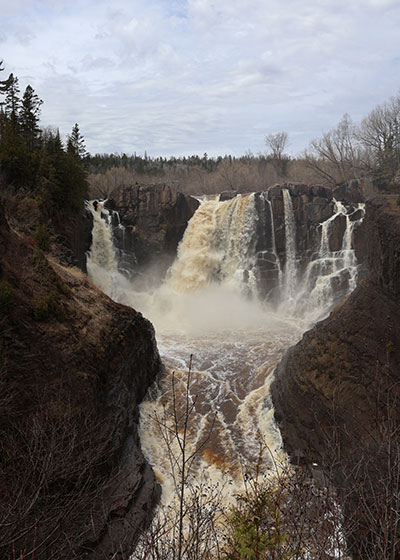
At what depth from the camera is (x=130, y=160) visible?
85500mm

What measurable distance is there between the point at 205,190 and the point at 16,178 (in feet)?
118

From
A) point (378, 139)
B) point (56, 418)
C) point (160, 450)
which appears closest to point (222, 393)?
point (160, 450)

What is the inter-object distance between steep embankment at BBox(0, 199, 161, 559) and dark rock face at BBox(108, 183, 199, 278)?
15205 millimetres

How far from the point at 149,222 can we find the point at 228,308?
1029 cm

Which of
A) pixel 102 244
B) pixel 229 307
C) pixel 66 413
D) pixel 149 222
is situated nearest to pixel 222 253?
pixel 229 307

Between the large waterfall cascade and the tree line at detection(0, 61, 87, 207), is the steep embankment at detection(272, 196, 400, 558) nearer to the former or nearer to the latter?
the large waterfall cascade

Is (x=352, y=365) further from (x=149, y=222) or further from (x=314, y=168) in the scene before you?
(x=314, y=168)

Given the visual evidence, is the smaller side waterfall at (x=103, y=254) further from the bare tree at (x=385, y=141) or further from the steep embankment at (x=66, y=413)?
the bare tree at (x=385, y=141)

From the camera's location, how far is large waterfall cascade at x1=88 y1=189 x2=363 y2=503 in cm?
1270

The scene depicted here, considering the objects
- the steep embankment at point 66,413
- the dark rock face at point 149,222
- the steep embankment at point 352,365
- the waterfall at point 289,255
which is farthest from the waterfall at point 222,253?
the steep embankment at point 352,365

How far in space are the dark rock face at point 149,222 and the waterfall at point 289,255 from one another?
8.17 meters

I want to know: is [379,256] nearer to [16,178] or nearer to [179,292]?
[179,292]

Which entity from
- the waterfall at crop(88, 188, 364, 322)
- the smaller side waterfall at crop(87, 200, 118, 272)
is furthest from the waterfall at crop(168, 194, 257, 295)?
the smaller side waterfall at crop(87, 200, 118, 272)

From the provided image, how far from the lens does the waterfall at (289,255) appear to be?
91.5ft
